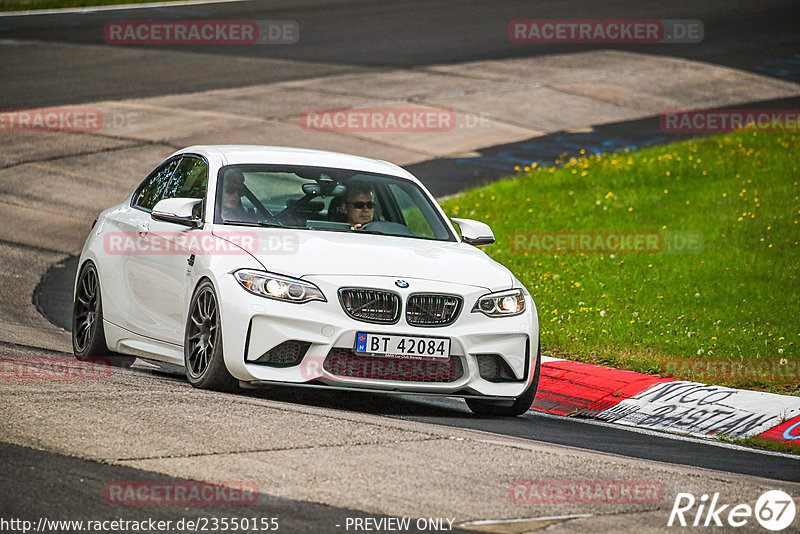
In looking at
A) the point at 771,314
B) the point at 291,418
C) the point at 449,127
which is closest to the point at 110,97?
the point at 449,127

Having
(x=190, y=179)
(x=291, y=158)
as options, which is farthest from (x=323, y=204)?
(x=190, y=179)

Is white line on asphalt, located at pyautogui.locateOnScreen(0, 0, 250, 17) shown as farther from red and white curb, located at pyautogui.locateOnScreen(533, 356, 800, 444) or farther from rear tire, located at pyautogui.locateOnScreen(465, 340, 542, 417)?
rear tire, located at pyautogui.locateOnScreen(465, 340, 542, 417)

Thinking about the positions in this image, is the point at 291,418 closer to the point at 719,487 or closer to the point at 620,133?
the point at 719,487

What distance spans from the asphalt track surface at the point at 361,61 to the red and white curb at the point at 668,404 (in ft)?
1.47

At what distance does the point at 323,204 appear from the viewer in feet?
30.0

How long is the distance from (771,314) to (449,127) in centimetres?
1327

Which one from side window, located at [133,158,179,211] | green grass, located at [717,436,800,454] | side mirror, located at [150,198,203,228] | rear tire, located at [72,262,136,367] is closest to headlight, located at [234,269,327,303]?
side mirror, located at [150,198,203,228]

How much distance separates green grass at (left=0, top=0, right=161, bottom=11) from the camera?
122ft

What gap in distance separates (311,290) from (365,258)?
1.64 feet

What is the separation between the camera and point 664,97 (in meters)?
28.5

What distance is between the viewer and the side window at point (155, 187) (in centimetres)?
984

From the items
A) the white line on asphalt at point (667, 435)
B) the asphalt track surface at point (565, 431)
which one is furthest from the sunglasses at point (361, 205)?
the white line on asphalt at point (667, 435)

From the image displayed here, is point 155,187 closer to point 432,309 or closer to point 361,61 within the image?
point 432,309

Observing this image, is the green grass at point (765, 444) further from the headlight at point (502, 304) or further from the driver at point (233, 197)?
the driver at point (233, 197)
